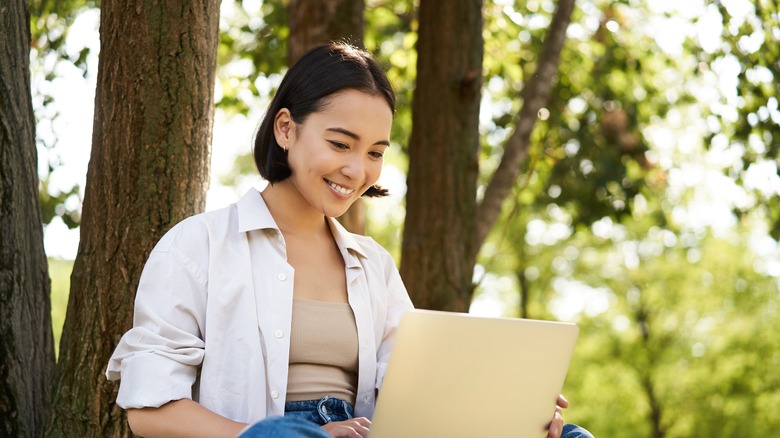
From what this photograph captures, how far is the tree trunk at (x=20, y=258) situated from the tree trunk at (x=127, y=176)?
0.11m

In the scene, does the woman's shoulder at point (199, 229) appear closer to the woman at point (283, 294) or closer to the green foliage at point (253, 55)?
the woman at point (283, 294)

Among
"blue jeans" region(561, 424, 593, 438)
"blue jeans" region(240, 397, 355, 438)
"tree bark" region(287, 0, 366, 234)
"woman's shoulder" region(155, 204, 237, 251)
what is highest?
"tree bark" region(287, 0, 366, 234)

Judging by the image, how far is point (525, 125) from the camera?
627 cm

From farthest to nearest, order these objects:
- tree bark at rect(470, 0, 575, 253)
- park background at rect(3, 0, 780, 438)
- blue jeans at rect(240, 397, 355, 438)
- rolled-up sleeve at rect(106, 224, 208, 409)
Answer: tree bark at rect(470, 0, 575, 253)
park background at rect(3, 0, 780, 438)
rolled-up sleeve at rect(106, 224, 208, 409)
blue jeans at rect(240, 397, 355, 438)

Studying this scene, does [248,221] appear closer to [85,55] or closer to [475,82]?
[475,82]

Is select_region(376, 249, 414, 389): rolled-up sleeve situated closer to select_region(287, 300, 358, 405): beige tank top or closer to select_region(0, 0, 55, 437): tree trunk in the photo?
select_region(287, 300, 358, 405): beige tank top

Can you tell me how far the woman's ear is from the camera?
107 inches

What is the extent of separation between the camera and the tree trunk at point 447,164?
5438 millimetres

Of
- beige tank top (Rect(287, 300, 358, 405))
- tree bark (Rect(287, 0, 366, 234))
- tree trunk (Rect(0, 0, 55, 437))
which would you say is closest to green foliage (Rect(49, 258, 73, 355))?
tree bark (Rect(287, 0, 366, 234))

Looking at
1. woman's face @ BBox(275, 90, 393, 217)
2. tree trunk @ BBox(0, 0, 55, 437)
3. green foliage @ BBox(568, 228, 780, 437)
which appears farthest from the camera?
green foliage @ BBox(568, 228, 780, 437)

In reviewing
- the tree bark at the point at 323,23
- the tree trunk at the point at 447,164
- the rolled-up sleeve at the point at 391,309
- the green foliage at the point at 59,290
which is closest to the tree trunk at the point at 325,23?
the tree bark at the point at 323,23

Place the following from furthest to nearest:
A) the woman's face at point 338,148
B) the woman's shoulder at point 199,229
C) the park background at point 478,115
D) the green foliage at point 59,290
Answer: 1. the green foliage at point 59,290
2. the park background at point 478,115
3. the woman's face at point 338,148
4. the woman's shoulder at point 199,229

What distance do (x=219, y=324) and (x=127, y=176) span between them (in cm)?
94

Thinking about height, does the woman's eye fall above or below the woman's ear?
below
